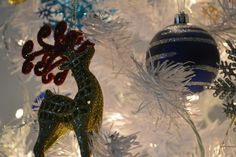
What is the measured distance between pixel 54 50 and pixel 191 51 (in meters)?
0.21

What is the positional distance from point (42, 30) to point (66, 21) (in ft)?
0.14

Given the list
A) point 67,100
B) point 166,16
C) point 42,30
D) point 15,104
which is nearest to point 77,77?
point 67,100

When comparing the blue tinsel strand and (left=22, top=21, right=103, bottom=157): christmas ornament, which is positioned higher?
the blue tinsel strand

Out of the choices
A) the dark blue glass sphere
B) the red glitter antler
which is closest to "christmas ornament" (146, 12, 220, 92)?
the dark blue glass sphere

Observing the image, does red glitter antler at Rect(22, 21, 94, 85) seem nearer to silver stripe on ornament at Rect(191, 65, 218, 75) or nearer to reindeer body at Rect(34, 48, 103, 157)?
reindeer body at Rect(34, 48, 103, 157)

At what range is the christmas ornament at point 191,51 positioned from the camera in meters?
0.67

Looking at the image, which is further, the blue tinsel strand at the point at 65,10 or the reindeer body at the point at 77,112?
the blue tinsel strand at the point at 65,10

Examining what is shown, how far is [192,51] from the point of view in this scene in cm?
67

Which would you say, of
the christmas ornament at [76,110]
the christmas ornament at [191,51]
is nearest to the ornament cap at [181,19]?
the christmas ornament at [191,51]

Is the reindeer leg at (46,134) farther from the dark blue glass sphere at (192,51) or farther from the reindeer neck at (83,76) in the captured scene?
the dark blue glass sphere at (192,51)

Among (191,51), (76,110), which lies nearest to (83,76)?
(76,110)

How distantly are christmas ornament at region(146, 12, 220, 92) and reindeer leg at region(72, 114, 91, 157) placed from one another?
117 millimetres

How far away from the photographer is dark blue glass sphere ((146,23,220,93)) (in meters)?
0.67

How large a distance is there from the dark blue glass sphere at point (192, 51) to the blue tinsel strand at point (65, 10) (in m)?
0.17
